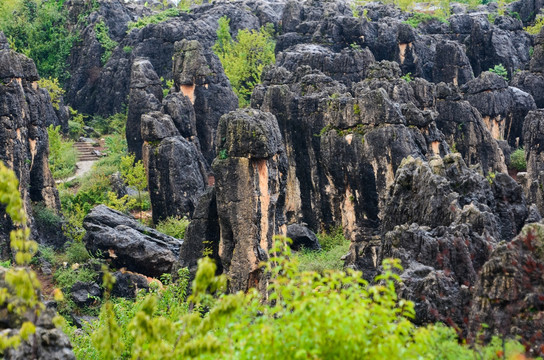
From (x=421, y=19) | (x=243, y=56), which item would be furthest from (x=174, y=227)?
(x=421, y=19)

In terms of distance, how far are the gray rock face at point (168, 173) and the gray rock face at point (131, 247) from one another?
22.0ft

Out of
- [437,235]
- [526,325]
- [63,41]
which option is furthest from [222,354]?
[63,41]

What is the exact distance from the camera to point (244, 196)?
23.2 metres

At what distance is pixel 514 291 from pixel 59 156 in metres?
39.6

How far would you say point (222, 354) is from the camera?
8.98m

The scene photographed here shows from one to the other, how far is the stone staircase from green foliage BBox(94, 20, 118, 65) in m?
11.8

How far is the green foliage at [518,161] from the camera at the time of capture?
4772 cm

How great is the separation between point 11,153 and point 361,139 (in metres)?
16.6

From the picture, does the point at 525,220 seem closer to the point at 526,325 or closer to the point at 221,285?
the point at 526,325

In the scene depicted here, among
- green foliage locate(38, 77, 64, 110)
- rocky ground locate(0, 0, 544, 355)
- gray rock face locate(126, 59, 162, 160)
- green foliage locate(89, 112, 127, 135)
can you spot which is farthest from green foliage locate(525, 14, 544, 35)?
green foliage locate(38, 77, 64, 110)

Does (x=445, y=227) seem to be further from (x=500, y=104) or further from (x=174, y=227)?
(x=500, y=104)

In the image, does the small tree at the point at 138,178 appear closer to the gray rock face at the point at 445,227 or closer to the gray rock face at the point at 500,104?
the gray rock face at the point at 445,227

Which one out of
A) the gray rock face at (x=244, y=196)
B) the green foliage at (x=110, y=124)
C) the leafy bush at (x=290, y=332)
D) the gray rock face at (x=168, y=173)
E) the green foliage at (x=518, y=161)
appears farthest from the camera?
the green foliage at (x=110, y=124)

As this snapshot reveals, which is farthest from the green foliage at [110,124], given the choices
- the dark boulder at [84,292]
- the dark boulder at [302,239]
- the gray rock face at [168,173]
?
the dark boulder at [84,292]
